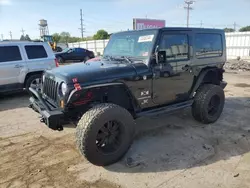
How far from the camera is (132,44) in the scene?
14.4 ft

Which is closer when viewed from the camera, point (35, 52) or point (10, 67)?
point (10, 67)

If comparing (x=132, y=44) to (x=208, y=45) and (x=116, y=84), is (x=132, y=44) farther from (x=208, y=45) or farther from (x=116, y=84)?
(x=208, y=45)

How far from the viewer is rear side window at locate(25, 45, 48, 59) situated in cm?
760

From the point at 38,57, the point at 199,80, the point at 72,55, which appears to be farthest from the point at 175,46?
the point at 72,55

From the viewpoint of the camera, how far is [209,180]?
3.11m

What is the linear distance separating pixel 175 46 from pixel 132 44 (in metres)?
0.81

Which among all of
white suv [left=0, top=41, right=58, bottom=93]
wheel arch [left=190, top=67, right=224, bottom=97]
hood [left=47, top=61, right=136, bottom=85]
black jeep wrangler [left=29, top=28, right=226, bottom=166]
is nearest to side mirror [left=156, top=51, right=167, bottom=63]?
black jeep wrangler [left=29, top=28, right=226, bottom=166]

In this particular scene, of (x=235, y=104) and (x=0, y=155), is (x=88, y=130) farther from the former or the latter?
(x=235, y=104)

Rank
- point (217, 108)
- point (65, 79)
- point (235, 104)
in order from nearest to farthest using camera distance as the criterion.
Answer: point (65, 79) < point (217, 108) < point (235, 104)

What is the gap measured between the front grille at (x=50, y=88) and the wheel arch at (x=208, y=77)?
2.82 meters

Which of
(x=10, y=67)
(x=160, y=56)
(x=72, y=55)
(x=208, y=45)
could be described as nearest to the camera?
(x=160, y=56)

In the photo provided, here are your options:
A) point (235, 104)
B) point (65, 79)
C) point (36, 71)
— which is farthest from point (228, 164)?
point (36, 71)

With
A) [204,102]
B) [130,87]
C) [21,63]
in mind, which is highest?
[21,63]

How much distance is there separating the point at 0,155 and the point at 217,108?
4443mm
